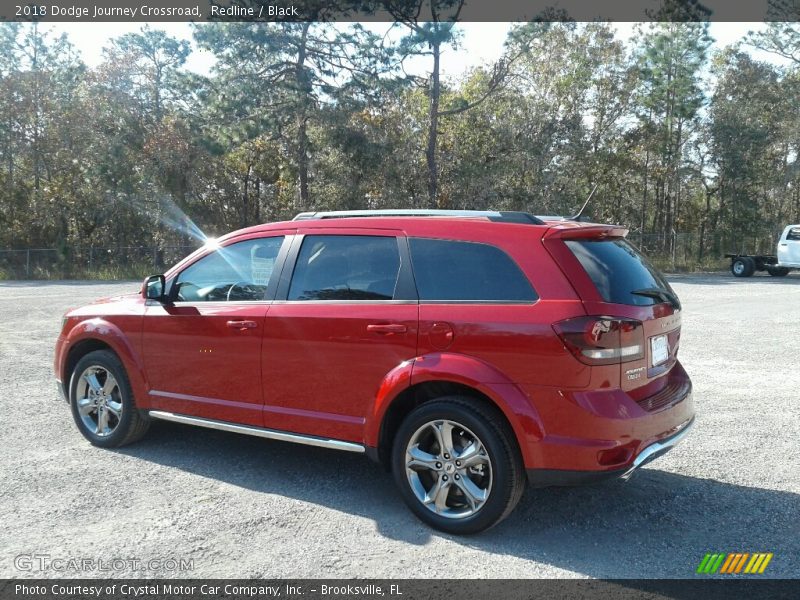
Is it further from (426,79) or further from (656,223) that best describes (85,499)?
(656,223)

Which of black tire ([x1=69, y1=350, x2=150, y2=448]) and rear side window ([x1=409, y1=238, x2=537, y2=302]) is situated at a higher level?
rear side window ([x1=409, y1=238, x2=537, y2=302])

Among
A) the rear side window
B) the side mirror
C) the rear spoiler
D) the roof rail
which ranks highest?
the roof rail

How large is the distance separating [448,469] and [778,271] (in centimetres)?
2902

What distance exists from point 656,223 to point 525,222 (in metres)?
45.1

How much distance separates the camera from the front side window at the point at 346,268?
4418 millimetres

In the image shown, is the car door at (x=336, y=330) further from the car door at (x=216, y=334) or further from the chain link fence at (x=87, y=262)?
the chain link fence at (x=87, y=262)

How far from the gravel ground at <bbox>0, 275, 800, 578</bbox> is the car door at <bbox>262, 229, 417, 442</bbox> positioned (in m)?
0.57

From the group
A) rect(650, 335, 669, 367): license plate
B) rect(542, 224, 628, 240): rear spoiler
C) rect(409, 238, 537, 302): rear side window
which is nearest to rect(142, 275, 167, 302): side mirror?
rect(409, 238, 537, 302): rear side window

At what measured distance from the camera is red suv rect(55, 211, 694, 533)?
3768mm

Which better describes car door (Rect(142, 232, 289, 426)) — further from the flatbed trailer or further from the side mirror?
the flatbed trailer

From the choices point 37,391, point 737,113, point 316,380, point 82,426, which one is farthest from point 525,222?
point 737,113

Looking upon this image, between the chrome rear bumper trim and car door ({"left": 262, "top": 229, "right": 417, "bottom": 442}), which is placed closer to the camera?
the chrome rear bumper trim

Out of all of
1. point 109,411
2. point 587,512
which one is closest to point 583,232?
point 587,512

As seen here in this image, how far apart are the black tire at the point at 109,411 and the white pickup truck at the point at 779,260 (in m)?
27.1
